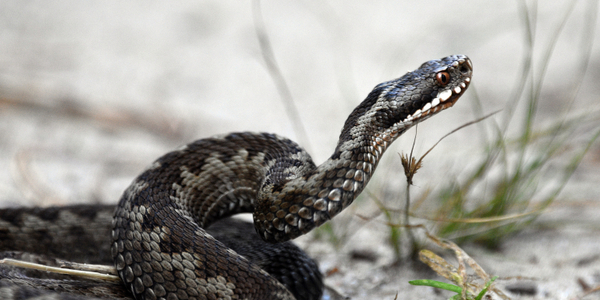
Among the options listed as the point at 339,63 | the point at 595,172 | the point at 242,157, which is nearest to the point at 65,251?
the point at 242,157

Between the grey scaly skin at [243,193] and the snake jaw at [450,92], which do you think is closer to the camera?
the grey scaly skin at [243,193]

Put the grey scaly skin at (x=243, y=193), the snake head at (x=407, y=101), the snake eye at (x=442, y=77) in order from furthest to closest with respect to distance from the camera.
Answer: the snake eye at (x=442, y=77) → the snake head at (x=407, y=101) → the grey scaly skin at (x=243, y=193)

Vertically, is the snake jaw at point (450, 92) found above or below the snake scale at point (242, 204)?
above

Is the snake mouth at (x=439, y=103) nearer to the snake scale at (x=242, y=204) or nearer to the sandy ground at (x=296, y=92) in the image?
the snake scale at (x=242, y=204)

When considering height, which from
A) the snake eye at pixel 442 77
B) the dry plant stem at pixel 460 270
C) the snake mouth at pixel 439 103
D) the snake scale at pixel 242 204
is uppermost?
the snake eye at pixel 442 77

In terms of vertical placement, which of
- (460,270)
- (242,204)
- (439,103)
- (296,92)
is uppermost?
(296,92)

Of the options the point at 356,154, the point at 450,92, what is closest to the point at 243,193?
the point at 356,154

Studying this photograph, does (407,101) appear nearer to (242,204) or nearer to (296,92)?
(242,204)

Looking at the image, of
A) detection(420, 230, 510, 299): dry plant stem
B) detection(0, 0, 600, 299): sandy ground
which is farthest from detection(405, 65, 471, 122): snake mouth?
detection(420, 230, 510, 299): dry plant stem

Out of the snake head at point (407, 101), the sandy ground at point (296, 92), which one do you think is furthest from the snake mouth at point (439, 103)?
the sandy ground at point (296, 92)
